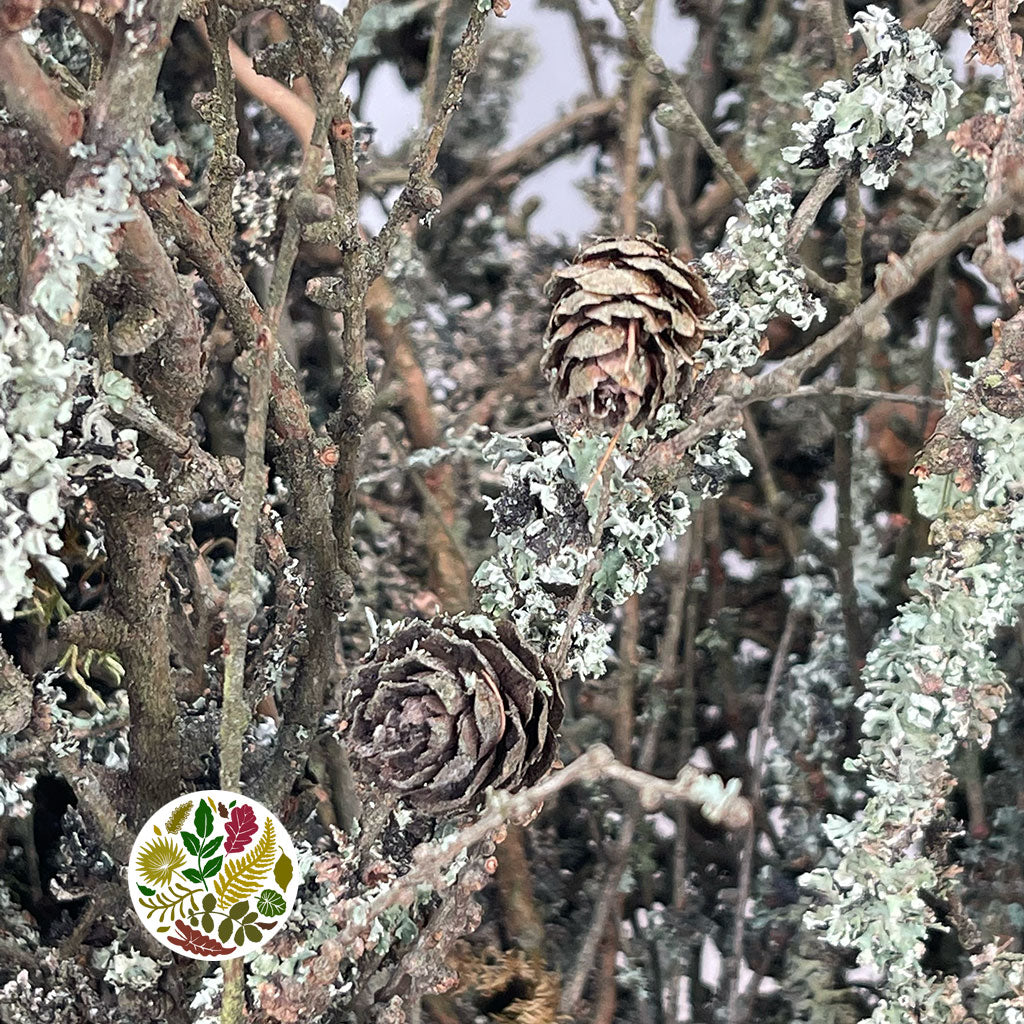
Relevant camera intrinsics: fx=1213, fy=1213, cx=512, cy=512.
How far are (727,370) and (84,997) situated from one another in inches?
9.1

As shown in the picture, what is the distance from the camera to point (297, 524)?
304 millimetres

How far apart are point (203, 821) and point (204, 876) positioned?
0.01m

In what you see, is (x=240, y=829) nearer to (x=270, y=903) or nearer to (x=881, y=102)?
(x=270, y=903)

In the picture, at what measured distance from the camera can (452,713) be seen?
259 mm

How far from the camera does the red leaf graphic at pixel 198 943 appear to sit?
0.26 m

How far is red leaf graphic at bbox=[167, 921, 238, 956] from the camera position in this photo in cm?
26

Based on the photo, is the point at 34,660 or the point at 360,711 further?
the point at 34,660

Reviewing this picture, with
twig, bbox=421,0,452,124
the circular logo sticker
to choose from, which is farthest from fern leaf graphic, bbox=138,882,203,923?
twig, bbox=421,0,452,124

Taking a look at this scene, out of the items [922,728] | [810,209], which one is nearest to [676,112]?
[810,209]

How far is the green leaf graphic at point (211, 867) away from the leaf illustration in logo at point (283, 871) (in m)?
0.01

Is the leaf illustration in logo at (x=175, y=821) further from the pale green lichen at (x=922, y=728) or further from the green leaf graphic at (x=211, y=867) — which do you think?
the pale green lichen at (x=922, y=728)

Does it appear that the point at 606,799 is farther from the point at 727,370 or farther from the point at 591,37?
the point at 591,37

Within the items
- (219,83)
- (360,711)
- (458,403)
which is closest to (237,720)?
(360,711)

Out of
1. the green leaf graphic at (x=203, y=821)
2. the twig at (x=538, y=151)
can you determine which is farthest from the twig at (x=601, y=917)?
the twig at (x=538, y=151)
